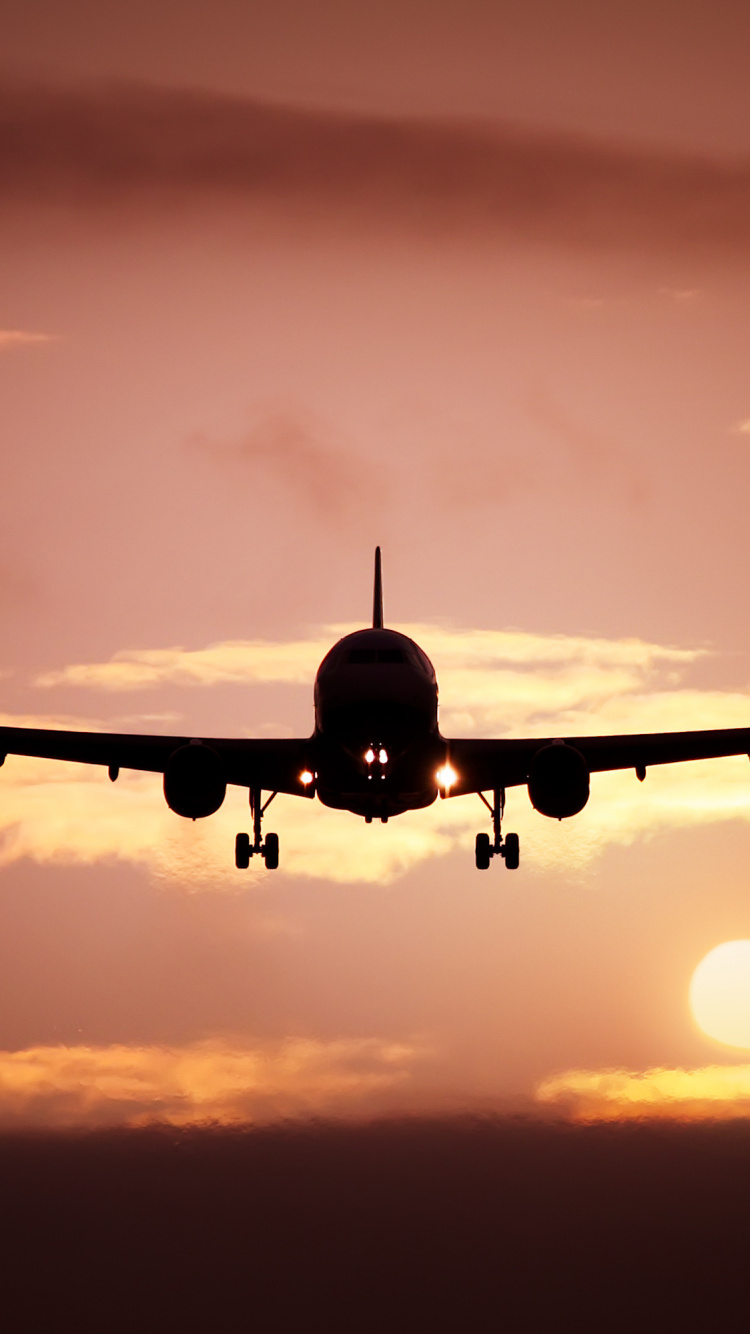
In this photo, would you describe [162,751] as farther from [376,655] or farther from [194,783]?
[376,655]

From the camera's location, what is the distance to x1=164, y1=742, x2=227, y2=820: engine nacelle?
45031mm

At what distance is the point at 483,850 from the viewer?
5541cm

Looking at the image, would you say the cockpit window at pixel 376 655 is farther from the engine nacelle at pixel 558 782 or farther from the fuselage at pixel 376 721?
the engine nacelle at pixel 558 782

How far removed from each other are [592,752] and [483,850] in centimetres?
689

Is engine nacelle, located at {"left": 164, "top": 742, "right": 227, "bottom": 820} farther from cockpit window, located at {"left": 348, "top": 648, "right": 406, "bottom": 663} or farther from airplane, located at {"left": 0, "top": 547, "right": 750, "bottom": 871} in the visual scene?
cockpit window, located at {"left": 348, "top": 648, "right": 406, "bottom": 663}

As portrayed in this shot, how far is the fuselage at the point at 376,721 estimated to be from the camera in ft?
138

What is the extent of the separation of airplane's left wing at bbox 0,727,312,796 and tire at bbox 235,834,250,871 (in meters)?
2.69

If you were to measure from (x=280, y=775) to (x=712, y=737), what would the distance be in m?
13.3

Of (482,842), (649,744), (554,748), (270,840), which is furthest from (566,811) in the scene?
(270,840)

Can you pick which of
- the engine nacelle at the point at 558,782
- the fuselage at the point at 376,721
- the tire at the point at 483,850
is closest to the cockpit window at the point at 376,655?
the fuselage at the point at 376,721

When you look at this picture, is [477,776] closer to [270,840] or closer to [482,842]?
[482,842]

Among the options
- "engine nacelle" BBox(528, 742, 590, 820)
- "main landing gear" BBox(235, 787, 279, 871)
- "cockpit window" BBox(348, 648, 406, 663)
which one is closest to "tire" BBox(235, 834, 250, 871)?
"main landing gear" BBox(235, 787, 279, 871)

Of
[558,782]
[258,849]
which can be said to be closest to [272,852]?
[258,849]

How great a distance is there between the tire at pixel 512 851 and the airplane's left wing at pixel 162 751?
6.78 m
